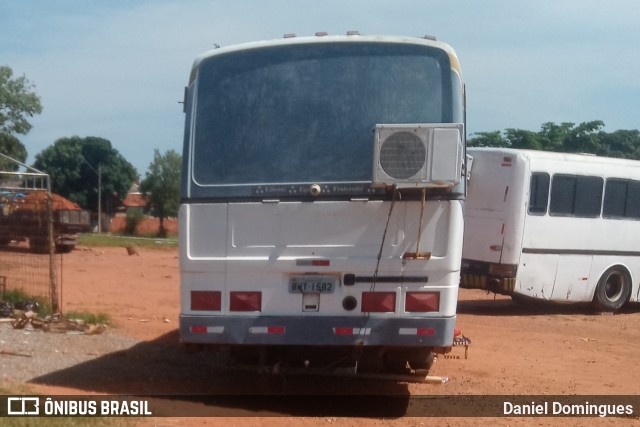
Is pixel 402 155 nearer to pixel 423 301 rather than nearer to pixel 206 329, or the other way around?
pixel 423 301

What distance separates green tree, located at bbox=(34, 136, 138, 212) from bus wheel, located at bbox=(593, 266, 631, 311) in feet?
207

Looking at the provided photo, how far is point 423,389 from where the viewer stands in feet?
31.1

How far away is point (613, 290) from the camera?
1841cm

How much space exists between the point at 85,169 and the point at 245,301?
239 feet

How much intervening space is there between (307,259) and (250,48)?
2101mm

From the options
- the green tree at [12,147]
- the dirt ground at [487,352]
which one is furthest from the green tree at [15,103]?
the dirt ground at [487,352]

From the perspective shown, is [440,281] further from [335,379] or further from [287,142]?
[335,379]

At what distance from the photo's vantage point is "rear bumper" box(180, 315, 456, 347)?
7.75 m

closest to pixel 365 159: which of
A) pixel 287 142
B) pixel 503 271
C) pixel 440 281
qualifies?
pixel 287 142

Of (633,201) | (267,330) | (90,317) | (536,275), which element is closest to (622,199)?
(633,201)

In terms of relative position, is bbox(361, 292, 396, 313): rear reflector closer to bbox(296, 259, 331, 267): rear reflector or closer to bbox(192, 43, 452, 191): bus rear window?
bbox(296, 259, 331, 267): rear reflector

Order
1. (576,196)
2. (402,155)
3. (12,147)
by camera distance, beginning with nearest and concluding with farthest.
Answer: (402,155) → (576,196) → (12,147)

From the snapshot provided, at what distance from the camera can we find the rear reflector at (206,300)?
7.90 metres

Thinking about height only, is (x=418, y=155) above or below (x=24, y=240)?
above
